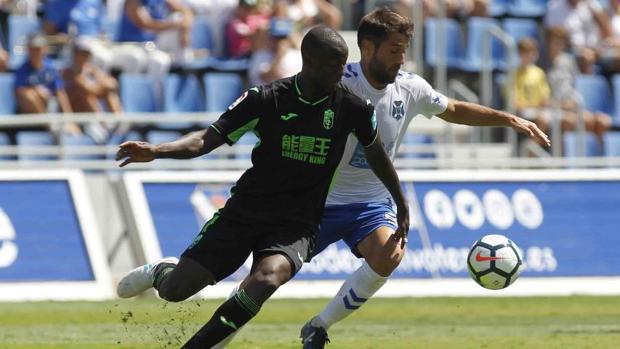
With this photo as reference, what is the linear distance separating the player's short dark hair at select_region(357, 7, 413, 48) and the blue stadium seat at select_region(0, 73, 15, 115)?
10.1 meters

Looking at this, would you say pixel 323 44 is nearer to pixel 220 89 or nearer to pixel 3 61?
pixel 3 61

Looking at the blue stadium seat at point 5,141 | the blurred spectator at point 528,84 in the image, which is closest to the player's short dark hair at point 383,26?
the blue stadium seat at point 5,141

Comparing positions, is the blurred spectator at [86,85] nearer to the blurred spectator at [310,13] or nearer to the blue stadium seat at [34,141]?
the blue stadium seat at [34,141]

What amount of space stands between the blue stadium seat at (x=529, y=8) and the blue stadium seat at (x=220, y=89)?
235 inches

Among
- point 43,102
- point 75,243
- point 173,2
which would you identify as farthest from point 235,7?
point 75,243

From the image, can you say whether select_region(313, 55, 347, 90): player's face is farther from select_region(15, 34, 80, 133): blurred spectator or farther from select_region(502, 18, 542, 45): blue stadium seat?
select_region(502, 18, 542, 45): blue stadium seat

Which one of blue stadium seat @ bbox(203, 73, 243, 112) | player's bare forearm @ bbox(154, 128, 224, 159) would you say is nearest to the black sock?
player's bare forearm @ bbox(154, 128, 224, 159)

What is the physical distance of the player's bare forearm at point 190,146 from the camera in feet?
27.7

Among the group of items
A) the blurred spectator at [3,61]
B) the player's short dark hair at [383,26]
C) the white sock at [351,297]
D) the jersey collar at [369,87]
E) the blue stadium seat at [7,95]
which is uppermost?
the player's short dark hair at [383,26]

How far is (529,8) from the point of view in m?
24.2

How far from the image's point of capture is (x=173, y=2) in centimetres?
2066

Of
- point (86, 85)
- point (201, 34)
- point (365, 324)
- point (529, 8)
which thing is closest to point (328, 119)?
point (365, 324)

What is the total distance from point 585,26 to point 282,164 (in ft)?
51.5

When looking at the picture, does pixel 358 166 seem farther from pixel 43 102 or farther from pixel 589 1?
pixel 589 1
